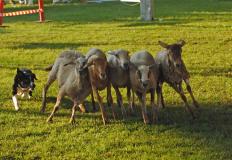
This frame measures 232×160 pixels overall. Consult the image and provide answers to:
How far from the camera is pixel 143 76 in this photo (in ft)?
26.2

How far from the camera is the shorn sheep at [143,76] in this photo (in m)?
8.02

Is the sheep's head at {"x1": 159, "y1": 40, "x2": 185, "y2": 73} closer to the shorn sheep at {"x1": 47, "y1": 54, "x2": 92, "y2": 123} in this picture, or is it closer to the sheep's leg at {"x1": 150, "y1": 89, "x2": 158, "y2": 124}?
the sheep's leg at {"x1": 150, "y1": 89, "x2": 158, "y2": 124}

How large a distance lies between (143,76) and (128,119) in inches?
35.5

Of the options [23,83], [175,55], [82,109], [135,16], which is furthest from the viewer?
[135,16]

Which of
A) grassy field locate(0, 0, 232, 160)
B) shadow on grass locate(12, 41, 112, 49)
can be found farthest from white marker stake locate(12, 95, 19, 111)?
shadow on grass locate(12, 41, 112, 49)

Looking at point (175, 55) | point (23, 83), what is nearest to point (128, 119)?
point (175, 55)

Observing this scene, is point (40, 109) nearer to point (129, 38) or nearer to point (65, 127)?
point (65, 127)

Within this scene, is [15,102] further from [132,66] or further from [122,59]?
[132,66]

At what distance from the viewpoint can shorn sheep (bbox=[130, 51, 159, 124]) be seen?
8.02m

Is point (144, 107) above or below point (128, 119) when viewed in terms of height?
above

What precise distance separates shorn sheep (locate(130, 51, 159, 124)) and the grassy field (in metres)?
0.30

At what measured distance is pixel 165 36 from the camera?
715 inches

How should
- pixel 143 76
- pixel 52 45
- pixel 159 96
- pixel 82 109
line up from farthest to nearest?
pixel 52 45 < pixel 82 109 < pixel 159 96 < pixel 143 76

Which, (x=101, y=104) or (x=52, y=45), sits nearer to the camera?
(x=101, y=104)
